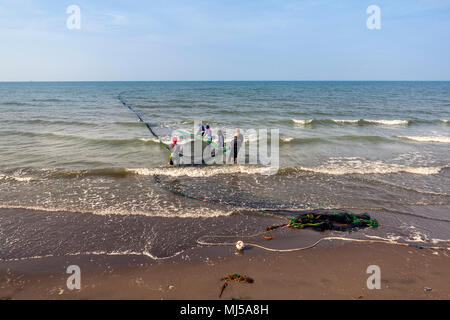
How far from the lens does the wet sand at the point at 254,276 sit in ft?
14.8

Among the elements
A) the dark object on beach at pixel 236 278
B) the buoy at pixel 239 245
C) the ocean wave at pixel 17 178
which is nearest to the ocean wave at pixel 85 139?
the ocean wave at pixel 17 178

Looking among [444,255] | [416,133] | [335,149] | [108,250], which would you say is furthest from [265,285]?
[416,133]

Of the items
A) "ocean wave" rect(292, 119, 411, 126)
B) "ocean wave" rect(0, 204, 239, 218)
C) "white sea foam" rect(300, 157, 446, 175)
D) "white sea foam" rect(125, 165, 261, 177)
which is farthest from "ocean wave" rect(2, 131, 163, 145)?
"ocean wave" rect(292, 119, 411, 126)

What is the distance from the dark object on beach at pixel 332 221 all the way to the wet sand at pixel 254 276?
92 cm

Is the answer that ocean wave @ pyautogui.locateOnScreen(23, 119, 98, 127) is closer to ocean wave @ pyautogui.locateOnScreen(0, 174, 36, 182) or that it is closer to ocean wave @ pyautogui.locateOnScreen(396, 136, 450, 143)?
ocean wave @ pyautogui.locateOnScreen(0, 174, 36, 182)

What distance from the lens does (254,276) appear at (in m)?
4.90

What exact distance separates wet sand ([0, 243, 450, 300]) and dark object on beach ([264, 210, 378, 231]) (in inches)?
36.0

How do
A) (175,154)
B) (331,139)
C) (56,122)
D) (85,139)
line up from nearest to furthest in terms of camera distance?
(175,154) < (85,139) < (331,139) < (56,122)

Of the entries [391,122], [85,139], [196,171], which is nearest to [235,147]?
[196,171]

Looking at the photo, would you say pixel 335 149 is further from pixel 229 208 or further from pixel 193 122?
pixel 193 122

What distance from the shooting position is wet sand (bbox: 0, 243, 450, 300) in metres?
4.52

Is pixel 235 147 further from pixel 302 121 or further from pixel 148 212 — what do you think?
pixel 302 121

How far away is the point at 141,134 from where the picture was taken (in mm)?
17969

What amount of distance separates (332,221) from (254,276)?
316cm
